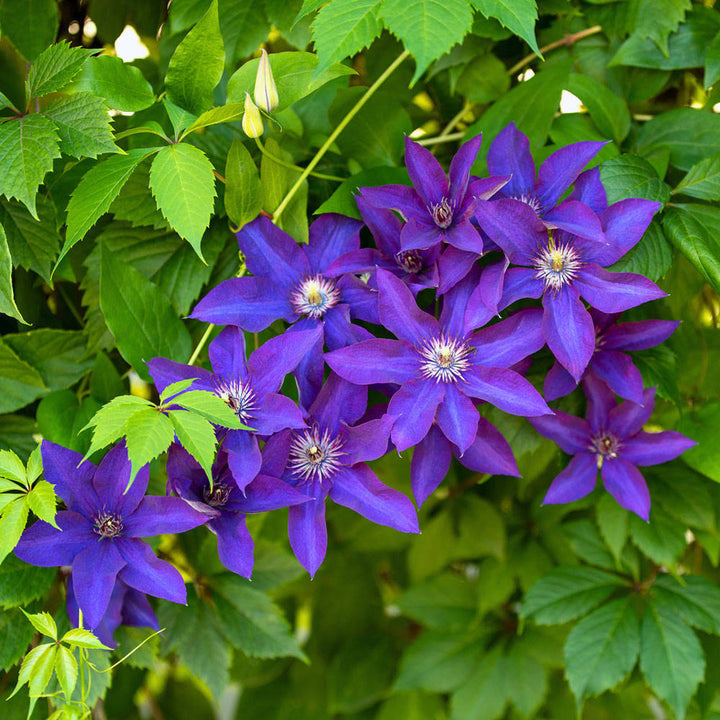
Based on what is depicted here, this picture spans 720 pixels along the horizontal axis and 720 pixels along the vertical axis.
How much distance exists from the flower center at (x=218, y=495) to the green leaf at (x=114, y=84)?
0.30 m

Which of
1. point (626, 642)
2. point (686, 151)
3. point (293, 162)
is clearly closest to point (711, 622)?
point (626, 642)

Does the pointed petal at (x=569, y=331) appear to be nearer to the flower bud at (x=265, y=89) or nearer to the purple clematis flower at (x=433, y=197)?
the purple clematis flower at (x=433, y=197)

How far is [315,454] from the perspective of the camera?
1.89ft

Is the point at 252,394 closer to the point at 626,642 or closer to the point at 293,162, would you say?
the point at 293,162

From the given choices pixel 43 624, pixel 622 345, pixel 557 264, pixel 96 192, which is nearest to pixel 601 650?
pixel 622 345

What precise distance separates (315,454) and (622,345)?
0.93 feet

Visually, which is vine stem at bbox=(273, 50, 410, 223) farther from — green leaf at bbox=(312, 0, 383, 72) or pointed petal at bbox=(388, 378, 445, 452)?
pointed petal at bbox=(388, 378, 445, 452)

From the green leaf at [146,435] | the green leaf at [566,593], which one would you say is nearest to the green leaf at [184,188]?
the green leaf at [146,435]

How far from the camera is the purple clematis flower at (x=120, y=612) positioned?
2.05 ft

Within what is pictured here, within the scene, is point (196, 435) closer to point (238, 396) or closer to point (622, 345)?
point (238, 396)

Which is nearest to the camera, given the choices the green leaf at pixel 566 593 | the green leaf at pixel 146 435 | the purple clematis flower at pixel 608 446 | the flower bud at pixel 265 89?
the green leaf at pixel 146 435

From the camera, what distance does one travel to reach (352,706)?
112cm

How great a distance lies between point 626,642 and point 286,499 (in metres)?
0.46

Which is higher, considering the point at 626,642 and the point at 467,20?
the point at 467,20
